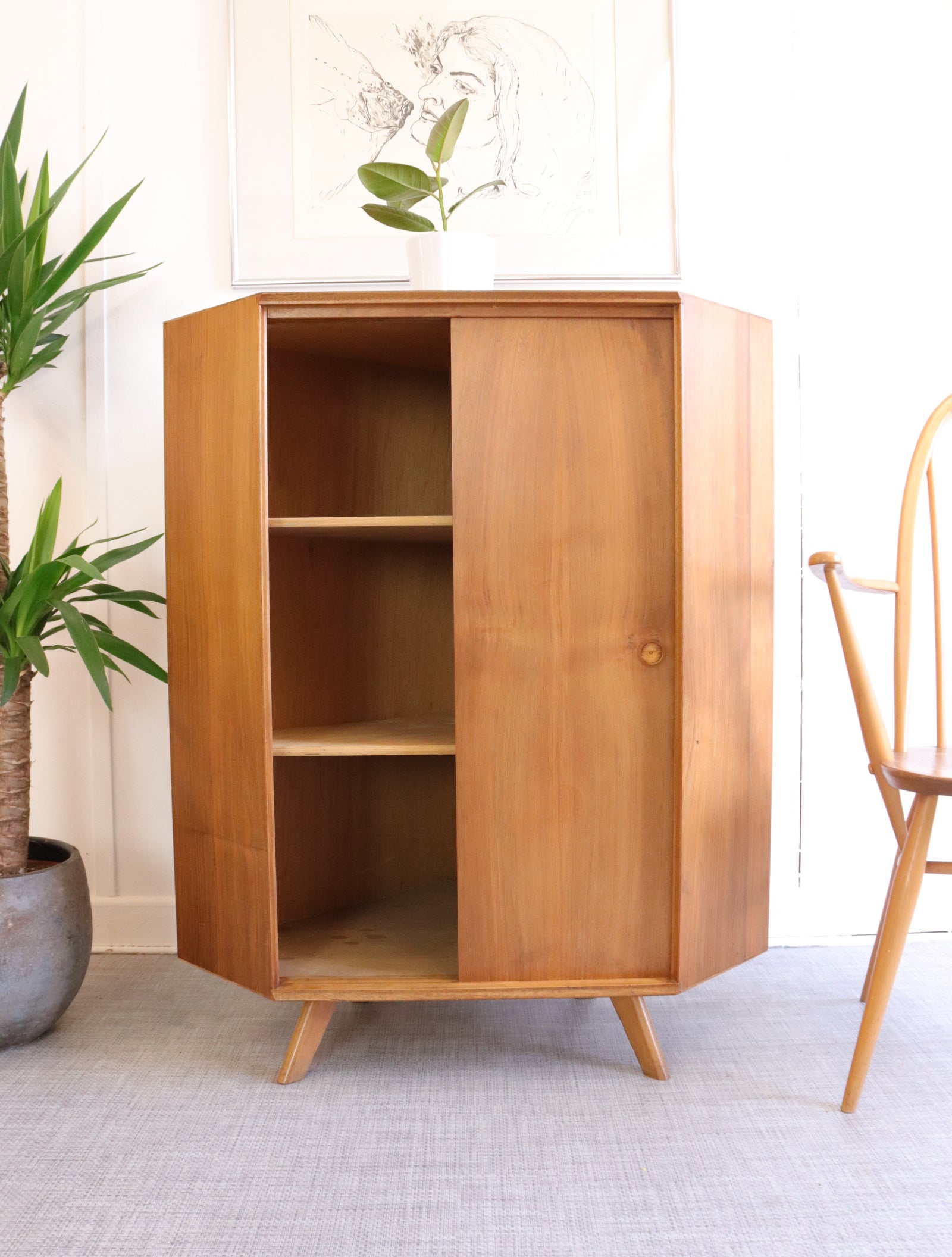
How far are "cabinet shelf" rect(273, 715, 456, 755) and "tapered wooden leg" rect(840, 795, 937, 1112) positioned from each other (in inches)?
27.0

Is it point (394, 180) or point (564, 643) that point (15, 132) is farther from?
point (564, 643)

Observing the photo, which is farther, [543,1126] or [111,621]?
[111,621]

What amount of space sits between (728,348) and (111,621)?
1.36 meters

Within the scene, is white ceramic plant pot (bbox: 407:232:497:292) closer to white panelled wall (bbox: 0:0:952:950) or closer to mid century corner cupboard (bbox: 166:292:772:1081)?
mid century corner cupboard (bbox: 166:292:772:1081)

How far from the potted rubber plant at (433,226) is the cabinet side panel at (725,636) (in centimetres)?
35

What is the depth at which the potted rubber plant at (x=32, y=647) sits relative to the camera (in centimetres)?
156

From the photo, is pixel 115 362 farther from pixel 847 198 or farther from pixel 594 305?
pixel 847 198

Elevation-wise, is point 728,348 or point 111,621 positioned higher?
point 728,348

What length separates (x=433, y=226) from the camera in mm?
1560

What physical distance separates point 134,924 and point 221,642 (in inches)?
35.5

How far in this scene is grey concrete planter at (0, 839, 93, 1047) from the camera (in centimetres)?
156

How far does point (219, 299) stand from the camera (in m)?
2.00

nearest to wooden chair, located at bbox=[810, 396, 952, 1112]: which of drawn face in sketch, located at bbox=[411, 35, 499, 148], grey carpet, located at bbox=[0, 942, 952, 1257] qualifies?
grey carpet, located at bbox=[0, 942, 952, 1257]

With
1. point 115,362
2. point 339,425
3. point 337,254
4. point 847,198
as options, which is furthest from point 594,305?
point 115,362
